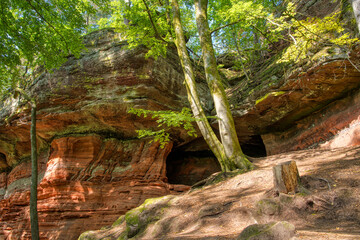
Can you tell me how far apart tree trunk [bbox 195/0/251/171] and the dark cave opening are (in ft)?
19.5

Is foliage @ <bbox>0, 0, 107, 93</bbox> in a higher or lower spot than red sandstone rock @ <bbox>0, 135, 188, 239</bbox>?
higher

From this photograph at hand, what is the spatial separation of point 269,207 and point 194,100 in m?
4.38

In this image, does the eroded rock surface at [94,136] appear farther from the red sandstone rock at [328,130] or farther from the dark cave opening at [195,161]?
the red sandstone rock at [328,130]

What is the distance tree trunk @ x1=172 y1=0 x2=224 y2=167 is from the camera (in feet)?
23.1

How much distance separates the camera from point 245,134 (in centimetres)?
1198

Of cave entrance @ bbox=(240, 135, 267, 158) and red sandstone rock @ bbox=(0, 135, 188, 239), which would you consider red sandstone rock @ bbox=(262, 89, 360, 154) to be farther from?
red sandstone rock @ bbox=(0, 135, 188, 239)

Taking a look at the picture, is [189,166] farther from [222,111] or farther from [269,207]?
[269,207]

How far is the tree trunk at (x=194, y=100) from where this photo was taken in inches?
277

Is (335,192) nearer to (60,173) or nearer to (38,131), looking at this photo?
(60,173)

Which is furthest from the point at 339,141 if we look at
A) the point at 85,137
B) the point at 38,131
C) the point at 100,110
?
the point at 38,131

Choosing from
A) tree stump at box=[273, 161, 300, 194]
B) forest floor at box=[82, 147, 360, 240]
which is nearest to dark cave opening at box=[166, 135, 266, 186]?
forest floor at box=[82, 147, 360, 240]

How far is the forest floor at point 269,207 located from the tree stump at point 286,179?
0.13 metres

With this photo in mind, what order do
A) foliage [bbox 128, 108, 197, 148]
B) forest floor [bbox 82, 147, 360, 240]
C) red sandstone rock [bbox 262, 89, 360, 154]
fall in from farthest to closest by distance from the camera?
red sandstone rock [bbox 262, 89, 360, 154]
foliage [bbox 128, 108, 197, 148]
forest floor [bbox 82, 147, 360, 240]

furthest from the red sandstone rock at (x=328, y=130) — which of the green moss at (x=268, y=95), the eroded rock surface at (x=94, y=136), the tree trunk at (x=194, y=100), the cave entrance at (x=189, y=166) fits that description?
the eroded rock surface at (x=94, y=136)
